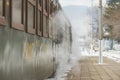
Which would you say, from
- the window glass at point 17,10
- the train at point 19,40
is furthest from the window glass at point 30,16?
the window glass at point 17,10

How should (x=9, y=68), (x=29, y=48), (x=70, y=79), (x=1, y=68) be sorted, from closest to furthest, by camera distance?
(x=1, y=68) → (x=9, y=68) → (x=29, y=48) → (x=70, y=79)

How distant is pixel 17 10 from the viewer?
19.6 feet

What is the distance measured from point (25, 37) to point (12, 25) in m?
1.15

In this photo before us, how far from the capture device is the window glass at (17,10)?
5641 mm

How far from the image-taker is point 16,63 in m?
5.83

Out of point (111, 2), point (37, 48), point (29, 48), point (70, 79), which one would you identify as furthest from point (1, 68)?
point (111, 2)

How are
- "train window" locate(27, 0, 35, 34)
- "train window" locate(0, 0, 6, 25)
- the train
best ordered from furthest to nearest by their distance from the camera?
1. "train window" locate(27, 0, 35, 34)
2. the train
3. "train window" locate(0, 0, 6, 25)

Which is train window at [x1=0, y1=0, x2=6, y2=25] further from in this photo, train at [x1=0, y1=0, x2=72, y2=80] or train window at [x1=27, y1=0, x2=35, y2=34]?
train window at [x1=27, y1=0, x2=35, y2=34]

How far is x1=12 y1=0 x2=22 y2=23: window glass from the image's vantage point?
5641mm

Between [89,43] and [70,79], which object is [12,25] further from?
[89,43]

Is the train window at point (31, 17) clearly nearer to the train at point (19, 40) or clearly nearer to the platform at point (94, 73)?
the train at point (19, 40)

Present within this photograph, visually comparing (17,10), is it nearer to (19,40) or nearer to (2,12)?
(19,40)

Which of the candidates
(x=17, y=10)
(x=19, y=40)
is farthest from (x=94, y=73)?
(x=17, y=10)

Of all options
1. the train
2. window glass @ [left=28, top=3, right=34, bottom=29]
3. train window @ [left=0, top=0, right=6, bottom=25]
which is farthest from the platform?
train window @ [left=0, top=0, right=6, bottom=25]
